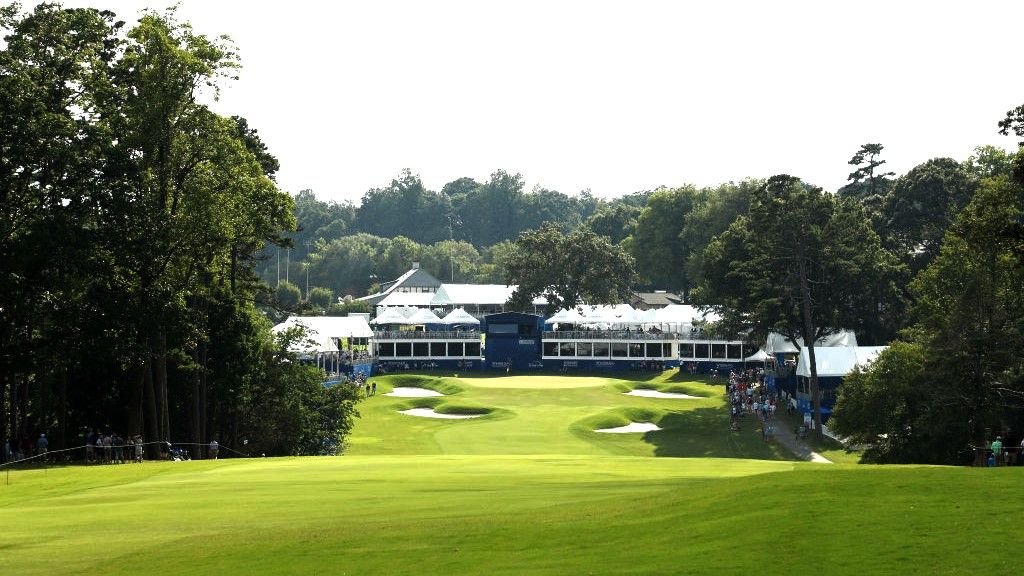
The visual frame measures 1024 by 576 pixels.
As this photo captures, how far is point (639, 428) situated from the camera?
70562 mm

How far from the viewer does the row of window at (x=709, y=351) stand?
101 m

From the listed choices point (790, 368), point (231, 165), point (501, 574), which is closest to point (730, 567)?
point (501, 574)

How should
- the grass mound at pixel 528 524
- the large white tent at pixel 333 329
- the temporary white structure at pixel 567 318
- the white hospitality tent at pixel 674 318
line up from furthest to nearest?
the temporary white structure at pixel 567 318 < the white hospitality tent at pixel 674 318 < the large white tent at pixel 333 329 < the grass mound at pixel 528 524

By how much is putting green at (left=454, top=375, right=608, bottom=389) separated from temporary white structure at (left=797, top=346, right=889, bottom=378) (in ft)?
83.7

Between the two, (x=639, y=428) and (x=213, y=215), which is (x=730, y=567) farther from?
(x=639, y=428)

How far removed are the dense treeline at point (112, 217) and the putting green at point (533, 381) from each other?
42006 mm

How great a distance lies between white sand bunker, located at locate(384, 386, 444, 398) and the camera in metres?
88.4

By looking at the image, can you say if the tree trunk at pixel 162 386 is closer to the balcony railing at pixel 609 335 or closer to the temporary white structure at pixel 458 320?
the balcony railing at pixel 609 335

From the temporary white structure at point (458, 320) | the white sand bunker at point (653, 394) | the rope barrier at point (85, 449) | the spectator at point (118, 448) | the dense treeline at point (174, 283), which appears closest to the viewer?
the rope barrier at point (85, 449)

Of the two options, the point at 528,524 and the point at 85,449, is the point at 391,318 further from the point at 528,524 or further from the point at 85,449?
the point at 528,524

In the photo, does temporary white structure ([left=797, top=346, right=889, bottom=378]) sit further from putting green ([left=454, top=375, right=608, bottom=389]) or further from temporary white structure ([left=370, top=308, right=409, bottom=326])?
temporary white structure ([left=370, top=308, right=409, bottom=326])

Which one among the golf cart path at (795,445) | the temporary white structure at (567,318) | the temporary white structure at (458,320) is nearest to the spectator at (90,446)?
the golf cart path at (795,445)

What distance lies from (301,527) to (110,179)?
981 inches

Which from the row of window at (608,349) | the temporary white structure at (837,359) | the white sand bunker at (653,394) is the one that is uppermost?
the row of window at (608,349)
